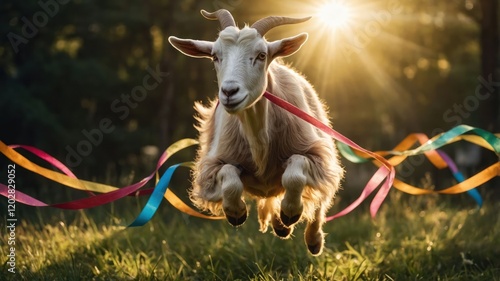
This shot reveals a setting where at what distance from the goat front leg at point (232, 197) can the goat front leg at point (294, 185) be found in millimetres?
286

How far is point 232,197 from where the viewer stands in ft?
16.1

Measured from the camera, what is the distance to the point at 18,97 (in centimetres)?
1493

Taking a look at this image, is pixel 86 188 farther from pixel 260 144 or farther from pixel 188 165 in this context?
pixel 260 144

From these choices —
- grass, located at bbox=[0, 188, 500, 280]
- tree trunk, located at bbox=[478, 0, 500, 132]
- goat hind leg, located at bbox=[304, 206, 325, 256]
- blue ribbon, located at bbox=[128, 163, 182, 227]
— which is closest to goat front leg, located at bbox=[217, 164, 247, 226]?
grass, located at bbox=[0, 188, 500, 280]

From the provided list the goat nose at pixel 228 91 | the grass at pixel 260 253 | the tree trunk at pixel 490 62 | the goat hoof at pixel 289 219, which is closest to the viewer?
the goat nose at pixel 228 91

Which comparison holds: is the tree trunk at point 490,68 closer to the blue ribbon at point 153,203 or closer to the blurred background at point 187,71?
the blurred background at point 187,71

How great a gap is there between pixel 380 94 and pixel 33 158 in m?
8.36

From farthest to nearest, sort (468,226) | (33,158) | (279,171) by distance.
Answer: (33,158) → (468,226) → (279,171)

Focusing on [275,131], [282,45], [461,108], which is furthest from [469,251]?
[461,108]

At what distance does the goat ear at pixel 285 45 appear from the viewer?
16.5 feet

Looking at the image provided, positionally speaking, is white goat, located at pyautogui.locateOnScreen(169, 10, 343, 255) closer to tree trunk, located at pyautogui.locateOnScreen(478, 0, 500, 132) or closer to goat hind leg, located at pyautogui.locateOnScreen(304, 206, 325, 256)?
goat hind leg, located at pyautogui.locateOnScreen(304, 206, 325, 256)

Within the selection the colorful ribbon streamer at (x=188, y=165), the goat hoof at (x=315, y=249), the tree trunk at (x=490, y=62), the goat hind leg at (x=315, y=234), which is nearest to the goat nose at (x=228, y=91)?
the colorful ribbon streamer at (x=188, y=165)

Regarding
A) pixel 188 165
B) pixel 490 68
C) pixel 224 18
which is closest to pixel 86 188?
pixel 188 165

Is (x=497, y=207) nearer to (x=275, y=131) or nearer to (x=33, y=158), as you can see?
(x=275, y=131)
